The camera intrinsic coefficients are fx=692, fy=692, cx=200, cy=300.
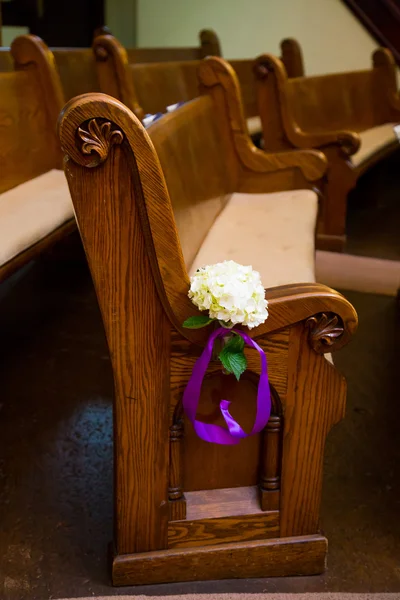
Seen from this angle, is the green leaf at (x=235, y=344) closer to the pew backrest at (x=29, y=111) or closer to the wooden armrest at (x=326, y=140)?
the pew backrest at (x=29, y=111)

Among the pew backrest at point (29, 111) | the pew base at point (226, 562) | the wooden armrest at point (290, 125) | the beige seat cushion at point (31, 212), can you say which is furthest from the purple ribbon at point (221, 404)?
the wooden armrest at point (290, 125)

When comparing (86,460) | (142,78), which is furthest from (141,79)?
(86,460)

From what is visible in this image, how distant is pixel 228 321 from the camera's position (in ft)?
4.29

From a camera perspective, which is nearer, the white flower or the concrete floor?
the white flower

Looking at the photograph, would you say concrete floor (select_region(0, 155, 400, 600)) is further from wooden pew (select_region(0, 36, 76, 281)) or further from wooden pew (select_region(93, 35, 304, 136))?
wooden pew (select_region(93, 35, 304, 136))

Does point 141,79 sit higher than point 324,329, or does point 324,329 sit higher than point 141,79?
point 141,79

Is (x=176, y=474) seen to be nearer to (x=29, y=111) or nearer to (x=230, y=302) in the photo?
(x=230, y=302)

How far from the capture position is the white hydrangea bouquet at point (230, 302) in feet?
4.20

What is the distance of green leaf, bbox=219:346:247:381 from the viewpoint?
132 centimetres

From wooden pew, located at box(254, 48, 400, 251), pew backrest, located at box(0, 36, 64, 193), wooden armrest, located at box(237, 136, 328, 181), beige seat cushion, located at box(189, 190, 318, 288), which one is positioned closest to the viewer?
beige seat cushion, located at box(189, 190, 318, 288)

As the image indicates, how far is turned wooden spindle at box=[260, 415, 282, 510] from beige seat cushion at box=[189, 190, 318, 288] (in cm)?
48

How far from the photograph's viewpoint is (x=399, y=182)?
587cm

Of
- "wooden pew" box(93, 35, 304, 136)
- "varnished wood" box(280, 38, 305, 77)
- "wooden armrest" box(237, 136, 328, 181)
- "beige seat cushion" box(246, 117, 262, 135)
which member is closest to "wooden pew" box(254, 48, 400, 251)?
"beige seat cushion" box(246, 117, 262, 135)

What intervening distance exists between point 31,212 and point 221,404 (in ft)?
3.92
